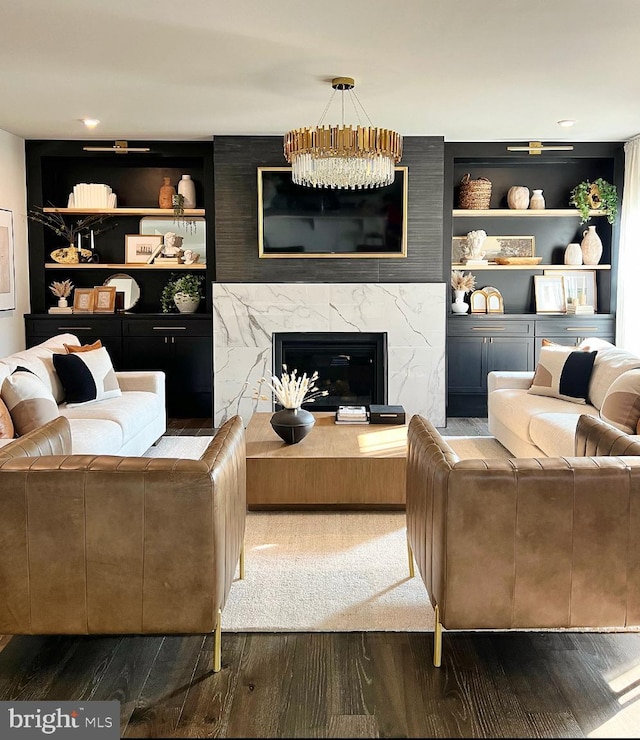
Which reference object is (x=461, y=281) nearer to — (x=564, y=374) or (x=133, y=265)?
(x=564, y=374)

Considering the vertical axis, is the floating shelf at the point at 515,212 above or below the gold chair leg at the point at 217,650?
above

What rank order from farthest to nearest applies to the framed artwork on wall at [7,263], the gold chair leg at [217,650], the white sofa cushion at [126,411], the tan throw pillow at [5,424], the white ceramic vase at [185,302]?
the white ceramic vase at [185,302] → the framed artwork on wall at [7,263] → the white sofa cushion at [126,411] → the tan throw pillow at [5,424] → the gold chair leg at [217,650]

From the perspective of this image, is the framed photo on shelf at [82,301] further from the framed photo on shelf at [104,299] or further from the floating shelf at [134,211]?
the floating shelf at [134,211]

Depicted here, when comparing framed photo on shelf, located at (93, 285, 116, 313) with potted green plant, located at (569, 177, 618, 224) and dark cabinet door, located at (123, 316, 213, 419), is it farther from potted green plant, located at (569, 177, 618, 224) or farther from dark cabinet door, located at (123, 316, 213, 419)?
potted green plant, located at (569, 177, 618, 224)

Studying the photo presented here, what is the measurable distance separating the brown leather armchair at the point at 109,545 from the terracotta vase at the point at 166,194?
5092mm

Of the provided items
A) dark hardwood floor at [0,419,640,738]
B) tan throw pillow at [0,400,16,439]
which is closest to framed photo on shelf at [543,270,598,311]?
dark hardwood floor at [0,419,640,738]

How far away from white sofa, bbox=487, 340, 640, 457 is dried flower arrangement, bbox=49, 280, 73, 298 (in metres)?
4.03

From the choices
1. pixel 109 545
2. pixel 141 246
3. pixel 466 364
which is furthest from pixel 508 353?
pixel 109 545

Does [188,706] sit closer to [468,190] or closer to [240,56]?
[240,56]

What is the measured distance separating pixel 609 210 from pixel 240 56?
417 centimetres

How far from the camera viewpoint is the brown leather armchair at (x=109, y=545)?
2.32 meters

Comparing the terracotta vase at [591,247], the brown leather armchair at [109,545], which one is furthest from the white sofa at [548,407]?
the brown leather armchair at [109,545]

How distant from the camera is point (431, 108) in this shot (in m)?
5.48

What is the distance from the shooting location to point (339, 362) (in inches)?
273
